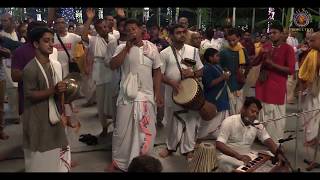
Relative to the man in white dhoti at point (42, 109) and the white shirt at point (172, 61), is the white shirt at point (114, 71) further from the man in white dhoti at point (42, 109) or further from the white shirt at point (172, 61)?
the man in white dhoti at point (42, 109)

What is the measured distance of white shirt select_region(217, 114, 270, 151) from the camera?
433 centimetres

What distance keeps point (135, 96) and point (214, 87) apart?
5.09 ft

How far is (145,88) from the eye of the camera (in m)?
4.96

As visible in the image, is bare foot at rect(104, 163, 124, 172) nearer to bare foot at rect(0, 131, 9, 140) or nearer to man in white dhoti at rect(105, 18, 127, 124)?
man in white dhoti at rect(105, 18, 127, 124)

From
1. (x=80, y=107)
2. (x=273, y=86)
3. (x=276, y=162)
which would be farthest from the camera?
(x=80, y=107)

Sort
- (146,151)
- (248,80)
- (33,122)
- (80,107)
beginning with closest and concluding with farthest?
(33,122) → (146,151) → (248,80) → (80,107)

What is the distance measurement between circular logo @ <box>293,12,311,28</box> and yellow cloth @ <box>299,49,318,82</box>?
10.0 meters

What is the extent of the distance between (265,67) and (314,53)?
718 millimetres

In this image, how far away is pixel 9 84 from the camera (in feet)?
24.6

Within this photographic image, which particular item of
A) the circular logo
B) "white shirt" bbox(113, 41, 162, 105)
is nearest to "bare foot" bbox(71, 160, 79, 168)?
"white shirt" bbox(113, 41, 162, 105)

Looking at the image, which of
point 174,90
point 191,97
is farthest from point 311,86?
point 174,90

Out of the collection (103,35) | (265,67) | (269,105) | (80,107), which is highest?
(103,35)
